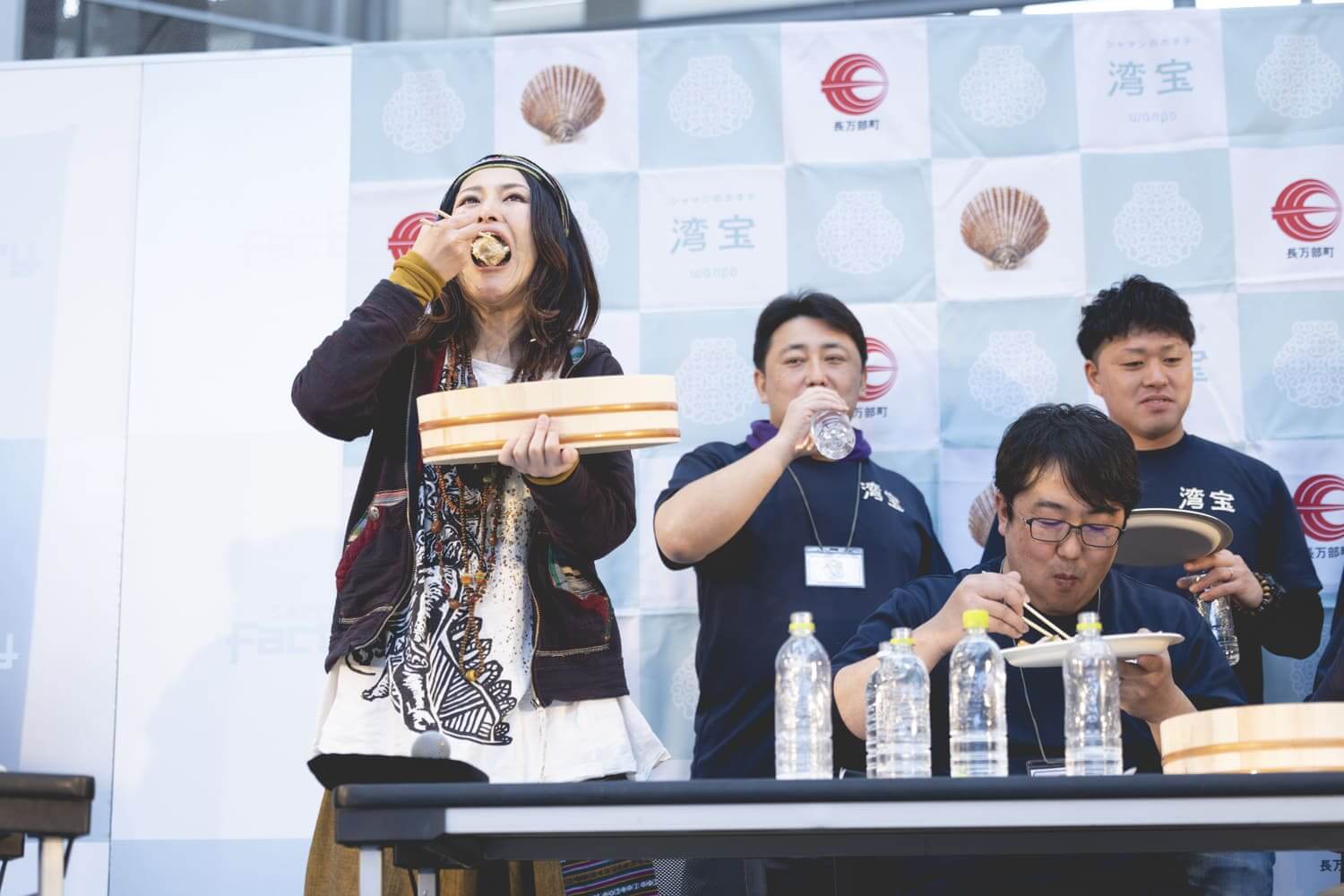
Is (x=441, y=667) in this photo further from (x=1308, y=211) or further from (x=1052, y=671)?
(x=1308, y=211)

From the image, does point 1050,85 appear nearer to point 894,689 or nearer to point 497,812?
point 894,689

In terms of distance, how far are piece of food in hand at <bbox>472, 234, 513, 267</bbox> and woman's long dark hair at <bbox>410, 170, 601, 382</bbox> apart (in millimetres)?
66

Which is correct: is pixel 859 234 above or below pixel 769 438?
above

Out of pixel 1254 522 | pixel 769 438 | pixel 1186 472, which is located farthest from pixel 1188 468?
pixel 769 438

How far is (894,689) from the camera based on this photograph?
211 centimetres

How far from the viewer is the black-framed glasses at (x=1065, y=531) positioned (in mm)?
2539

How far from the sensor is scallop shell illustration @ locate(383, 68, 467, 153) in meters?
3.96

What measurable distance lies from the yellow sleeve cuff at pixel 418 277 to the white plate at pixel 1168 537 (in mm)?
1354

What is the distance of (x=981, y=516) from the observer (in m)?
3.73

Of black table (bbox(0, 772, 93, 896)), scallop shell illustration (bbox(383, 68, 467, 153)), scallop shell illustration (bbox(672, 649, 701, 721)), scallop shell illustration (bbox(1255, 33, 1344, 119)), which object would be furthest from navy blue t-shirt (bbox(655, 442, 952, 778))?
black table (bbox(0, 772, 93, 896))

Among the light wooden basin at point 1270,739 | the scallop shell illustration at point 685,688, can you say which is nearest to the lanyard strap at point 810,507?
the scallop shell illustration at point 685,688

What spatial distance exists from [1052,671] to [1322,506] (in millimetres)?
1436

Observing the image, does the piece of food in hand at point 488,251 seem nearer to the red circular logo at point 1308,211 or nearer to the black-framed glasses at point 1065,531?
the black-framed glasses at point 1065,531

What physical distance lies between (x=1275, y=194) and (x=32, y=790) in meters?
3.20
